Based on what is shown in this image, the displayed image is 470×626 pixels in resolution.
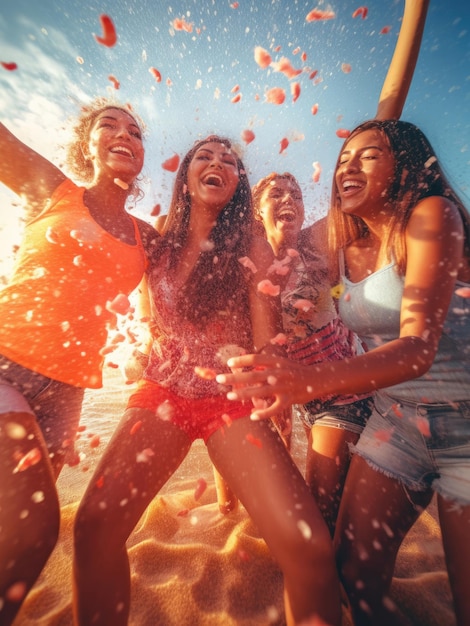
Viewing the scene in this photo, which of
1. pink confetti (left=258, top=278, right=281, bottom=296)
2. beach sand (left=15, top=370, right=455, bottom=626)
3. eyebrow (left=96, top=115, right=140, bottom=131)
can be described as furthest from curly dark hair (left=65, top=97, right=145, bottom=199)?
beach sand (left=15, top=370, right=455, bottom=626)

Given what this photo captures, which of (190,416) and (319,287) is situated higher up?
(319,287)

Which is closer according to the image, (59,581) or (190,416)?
(190,416)

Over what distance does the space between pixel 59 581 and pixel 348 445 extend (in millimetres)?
2860

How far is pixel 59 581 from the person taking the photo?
2602 millimetres

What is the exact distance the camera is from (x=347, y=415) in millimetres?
2664

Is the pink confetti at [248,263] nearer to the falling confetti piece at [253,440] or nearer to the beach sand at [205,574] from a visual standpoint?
the falling confetti piece at [253,440]

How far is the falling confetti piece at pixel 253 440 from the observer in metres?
1.78

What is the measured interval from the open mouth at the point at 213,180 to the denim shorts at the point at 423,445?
2.32m

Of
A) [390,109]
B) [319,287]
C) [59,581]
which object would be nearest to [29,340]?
[59,581]

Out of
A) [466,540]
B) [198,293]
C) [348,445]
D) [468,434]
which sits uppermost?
[198,293]

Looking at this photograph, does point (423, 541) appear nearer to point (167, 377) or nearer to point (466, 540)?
point (466, 540)

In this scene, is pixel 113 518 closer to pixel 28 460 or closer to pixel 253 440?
pixel 28 460

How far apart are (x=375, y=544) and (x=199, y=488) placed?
2.75 m

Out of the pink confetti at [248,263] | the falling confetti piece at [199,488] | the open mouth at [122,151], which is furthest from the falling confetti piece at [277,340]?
the falling confetti piece at [199,488]
